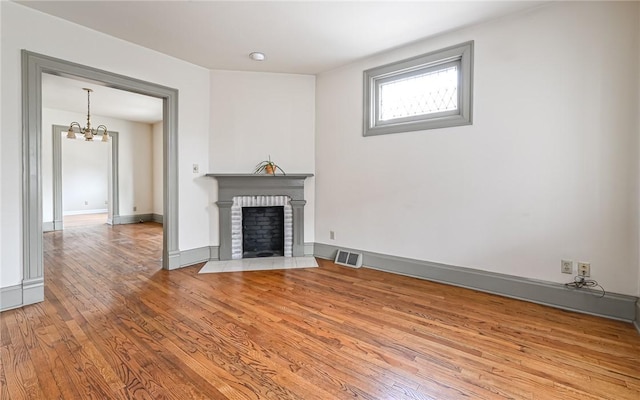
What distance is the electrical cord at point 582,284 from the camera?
2.29 m

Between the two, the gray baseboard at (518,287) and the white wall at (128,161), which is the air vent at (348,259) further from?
the white wall at (128,161)

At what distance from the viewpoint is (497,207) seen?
271 centimetres

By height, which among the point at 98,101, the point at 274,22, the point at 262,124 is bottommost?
the point at 262,124

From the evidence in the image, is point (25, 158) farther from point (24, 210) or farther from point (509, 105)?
point (509, 105)

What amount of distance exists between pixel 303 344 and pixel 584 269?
2.38m

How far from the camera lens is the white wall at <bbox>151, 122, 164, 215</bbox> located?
7375 mm

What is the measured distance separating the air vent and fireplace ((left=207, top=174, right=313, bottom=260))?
23.5 inches

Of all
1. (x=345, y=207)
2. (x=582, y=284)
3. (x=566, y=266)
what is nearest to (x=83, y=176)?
(x=345, y=207)

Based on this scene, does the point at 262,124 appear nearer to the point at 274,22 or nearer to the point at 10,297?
the point at 274,22

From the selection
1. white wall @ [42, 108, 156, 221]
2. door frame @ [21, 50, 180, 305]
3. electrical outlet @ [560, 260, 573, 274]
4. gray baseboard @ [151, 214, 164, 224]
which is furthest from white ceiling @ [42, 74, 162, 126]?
electrical outlet @ [560, 260, 573, 274]

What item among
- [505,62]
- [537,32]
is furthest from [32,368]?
[537,32]

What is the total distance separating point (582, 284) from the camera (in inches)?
92.3

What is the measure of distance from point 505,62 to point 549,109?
59 centimetres

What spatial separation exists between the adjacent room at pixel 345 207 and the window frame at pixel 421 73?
0.07 ft
